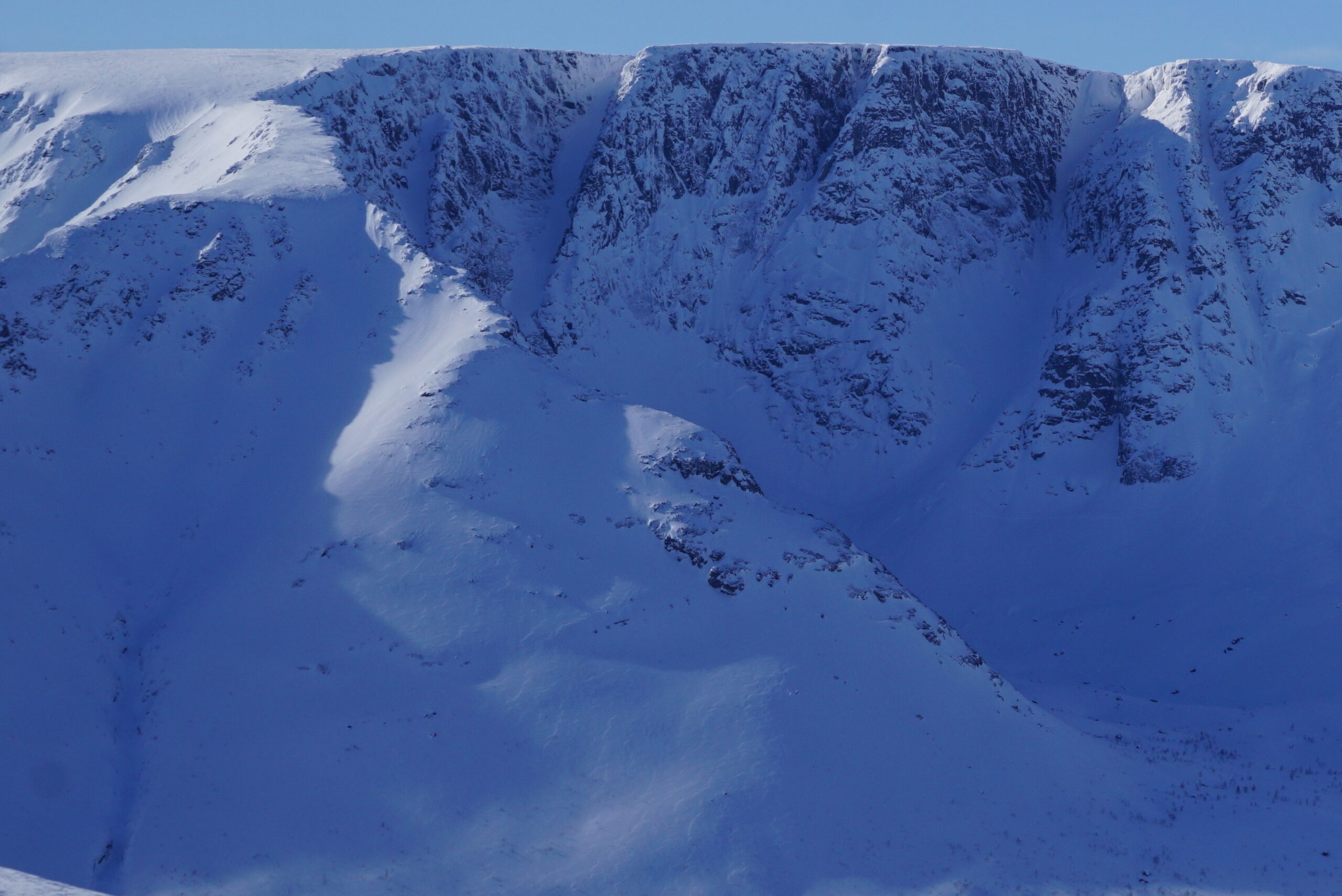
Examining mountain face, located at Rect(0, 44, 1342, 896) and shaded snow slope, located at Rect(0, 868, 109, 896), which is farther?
mountain face, located at Rect(0, 44, 1342, 896)

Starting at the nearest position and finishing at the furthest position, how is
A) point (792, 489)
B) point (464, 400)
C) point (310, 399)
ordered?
point (464, 400)
point (310, 399)
point (792, 489)

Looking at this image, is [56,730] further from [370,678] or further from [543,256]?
[543,256]

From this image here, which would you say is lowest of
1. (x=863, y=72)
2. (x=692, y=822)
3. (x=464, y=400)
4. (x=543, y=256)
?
(x=692, y=822)

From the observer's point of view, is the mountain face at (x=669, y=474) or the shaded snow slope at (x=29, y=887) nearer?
the shaded snow slope at (x=29, y=887)

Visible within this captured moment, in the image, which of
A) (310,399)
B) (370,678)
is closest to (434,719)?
(370,678)

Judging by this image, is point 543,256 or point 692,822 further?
point 543,256

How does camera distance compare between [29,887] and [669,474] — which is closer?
[29,887]

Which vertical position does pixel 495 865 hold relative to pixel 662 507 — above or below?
below

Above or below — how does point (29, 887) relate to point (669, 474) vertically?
below
